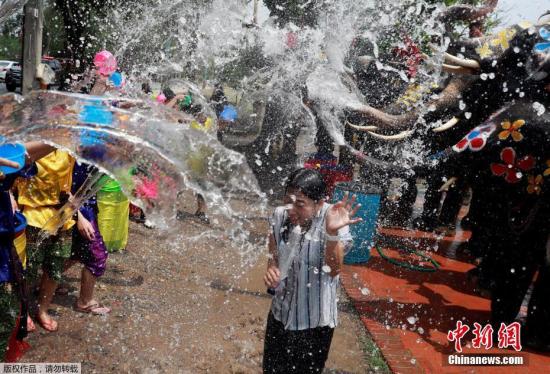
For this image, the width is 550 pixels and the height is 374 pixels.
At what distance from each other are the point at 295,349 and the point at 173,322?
1702mm

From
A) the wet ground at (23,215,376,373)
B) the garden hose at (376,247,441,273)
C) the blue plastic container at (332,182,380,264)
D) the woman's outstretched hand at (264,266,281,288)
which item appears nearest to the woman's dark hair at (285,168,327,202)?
the woman's outstretched hand at (264,266,281,288)

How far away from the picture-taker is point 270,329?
2914 millimetres

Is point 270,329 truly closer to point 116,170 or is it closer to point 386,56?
point 116,170

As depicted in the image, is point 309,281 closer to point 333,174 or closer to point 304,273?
point 304,273

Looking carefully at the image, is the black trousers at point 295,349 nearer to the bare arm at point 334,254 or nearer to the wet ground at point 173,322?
the bare arm at point 334,254

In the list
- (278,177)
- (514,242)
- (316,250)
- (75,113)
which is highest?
(75,113)

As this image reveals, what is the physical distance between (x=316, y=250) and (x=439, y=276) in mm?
4040

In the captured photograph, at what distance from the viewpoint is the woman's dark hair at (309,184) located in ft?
8.74

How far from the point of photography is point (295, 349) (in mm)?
2777

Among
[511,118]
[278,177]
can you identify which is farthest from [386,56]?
[511,118]

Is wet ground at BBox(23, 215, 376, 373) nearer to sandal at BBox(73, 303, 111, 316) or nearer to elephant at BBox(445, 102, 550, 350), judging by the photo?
sandal at BBox(73, 303, 111, 316)

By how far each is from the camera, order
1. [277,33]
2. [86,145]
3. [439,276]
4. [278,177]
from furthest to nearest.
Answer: [277,33]
[278,177]
[439,276]
[86,145]

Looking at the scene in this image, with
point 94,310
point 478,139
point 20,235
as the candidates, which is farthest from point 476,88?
point 20,235

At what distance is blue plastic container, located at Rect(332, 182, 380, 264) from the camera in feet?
20.0
